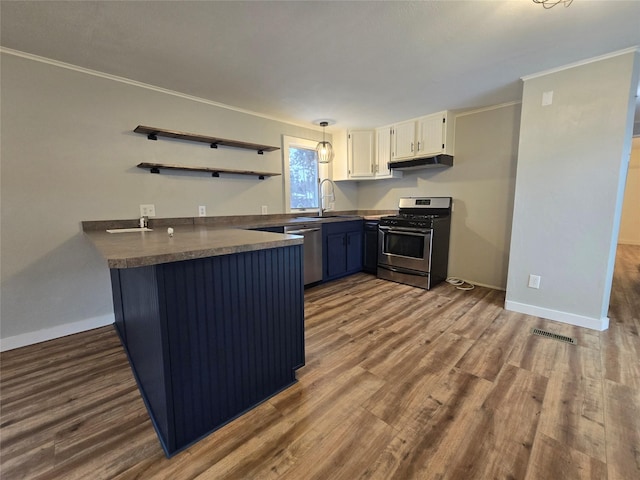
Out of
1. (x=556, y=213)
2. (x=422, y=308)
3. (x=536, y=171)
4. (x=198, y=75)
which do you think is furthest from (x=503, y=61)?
(x=198, y=75)

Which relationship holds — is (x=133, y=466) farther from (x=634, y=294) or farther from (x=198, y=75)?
(x=634, y=294)

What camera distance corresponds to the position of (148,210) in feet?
8.75

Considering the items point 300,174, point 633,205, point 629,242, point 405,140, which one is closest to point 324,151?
point 300,174

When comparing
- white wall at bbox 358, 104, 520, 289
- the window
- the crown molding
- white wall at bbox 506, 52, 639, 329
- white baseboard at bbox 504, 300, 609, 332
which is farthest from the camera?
the window

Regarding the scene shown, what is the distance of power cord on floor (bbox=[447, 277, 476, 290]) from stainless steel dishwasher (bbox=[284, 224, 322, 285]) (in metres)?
1.78

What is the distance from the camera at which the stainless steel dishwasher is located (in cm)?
336

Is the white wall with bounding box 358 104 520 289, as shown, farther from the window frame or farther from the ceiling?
the window frame

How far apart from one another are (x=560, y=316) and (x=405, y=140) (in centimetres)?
267

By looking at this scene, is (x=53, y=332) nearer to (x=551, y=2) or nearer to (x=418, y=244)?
(x=418, y=244)

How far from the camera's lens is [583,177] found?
2295 mm

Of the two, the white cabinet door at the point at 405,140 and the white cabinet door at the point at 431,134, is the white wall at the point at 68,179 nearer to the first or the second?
the white cabinet door at the point at 405,140

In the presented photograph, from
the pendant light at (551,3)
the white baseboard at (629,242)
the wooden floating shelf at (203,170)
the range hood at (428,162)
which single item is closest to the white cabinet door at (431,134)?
the range hood at (428,162)

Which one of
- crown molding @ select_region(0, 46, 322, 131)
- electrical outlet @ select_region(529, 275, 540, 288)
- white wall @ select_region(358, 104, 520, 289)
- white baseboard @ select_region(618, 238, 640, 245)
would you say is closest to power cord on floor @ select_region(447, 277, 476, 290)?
white wall @ select_region(358, 104, 520, 289)

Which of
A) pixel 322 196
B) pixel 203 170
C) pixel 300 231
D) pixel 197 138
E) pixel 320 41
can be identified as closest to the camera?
pixel 320 41
